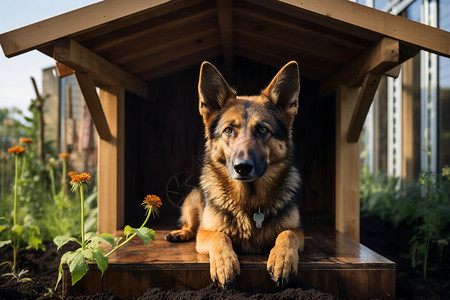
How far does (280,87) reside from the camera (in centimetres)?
296

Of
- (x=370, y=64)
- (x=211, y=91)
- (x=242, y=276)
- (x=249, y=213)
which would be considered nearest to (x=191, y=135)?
(x=211, y=91)

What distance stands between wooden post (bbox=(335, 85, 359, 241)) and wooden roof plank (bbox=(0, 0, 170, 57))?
7.59ft

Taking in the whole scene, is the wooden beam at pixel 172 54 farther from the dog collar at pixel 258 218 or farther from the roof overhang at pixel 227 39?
the dog collar at pixel 258 218

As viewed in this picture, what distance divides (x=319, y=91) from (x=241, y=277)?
3239 millimetres

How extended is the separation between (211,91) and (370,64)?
4.99ft

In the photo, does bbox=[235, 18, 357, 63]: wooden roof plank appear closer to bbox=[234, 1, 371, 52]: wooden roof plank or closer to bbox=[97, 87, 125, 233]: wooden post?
bbox=[234, 1, 371, 52]: wooden roof plank

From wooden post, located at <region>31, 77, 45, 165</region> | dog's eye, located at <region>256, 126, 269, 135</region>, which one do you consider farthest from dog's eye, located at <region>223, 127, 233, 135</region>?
wooden post, located at <region>31, 77, 45, 165</region>

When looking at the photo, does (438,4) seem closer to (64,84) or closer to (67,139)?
(67,139)

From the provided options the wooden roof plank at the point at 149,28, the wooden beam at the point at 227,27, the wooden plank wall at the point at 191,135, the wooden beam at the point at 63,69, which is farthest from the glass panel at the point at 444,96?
the wooden beam at the point at 63,69

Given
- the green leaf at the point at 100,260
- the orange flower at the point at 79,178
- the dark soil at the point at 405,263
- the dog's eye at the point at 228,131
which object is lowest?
the dark soil at the point at 405,263

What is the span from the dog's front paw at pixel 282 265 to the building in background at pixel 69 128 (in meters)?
4.88

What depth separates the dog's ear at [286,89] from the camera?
9.41 ft

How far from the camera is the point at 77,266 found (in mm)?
2305

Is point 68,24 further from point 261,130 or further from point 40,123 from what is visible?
point 40,123
